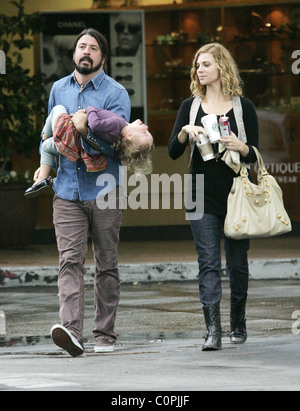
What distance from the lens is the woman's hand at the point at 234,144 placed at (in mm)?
7035

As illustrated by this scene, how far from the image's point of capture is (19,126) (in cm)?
1371

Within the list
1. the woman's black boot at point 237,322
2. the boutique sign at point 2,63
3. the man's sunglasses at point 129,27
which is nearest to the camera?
the woman's black boot at point 237,322

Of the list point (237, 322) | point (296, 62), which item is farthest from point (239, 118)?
point (296, 62)

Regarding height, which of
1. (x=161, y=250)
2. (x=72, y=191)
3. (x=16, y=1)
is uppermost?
(x=16, y=1)

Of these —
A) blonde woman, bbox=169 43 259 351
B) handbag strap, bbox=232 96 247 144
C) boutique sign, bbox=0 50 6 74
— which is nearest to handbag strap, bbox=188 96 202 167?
blonde woman, bbox=169 43 259 351

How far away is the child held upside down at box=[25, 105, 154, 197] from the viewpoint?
688 centimetres

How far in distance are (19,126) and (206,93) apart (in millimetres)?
6637

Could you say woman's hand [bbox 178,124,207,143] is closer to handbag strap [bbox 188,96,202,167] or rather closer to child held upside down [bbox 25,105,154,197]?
handbag strap [bbox 188,96,202,167]

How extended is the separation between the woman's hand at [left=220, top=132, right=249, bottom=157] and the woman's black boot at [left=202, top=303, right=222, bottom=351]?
0.96 metres

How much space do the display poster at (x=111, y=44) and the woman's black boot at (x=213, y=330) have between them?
7.85 metres

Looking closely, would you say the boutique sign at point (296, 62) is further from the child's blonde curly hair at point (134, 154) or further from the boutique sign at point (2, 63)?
the child's blonde curly hair at point (134, 154)

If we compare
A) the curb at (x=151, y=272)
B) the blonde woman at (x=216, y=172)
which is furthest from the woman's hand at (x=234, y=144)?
the curb at (x=151, y=272)
